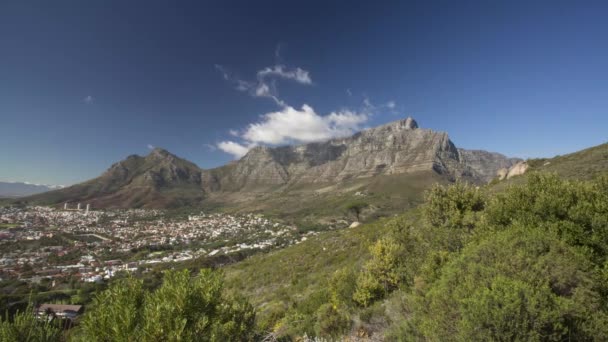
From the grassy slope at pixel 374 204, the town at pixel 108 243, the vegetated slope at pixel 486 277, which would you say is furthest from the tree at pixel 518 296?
the grassy slope at pixel 374 204

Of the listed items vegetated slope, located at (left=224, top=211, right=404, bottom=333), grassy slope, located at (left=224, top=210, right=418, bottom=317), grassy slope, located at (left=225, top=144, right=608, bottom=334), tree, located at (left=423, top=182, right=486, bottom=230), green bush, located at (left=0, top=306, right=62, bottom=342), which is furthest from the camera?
grassy slope, located at (left=225, top=144, right=608, bottom=334)

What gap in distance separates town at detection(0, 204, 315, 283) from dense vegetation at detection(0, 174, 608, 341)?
157 feet

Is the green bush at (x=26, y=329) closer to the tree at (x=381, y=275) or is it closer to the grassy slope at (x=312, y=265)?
the tree at (x=381, y=275)

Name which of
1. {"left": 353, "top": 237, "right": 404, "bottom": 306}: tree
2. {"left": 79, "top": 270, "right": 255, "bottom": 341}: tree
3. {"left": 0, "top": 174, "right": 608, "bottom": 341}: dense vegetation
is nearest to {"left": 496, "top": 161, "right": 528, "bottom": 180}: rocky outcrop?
{"left": 0, "top": 174, "right": 608, "bottom": 341}: dense vegetation

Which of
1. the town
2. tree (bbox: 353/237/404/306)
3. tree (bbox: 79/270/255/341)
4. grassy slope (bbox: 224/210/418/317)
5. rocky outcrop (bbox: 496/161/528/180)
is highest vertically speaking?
rocky outcrop (bbox: 496/161/528/180)

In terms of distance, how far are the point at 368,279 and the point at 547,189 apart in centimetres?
1144

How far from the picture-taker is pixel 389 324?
1334cm

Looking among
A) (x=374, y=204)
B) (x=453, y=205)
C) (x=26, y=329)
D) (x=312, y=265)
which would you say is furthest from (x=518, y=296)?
(x=374, y=204)

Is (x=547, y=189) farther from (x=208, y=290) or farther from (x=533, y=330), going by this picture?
(x=208, y=290)

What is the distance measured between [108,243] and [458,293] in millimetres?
128309

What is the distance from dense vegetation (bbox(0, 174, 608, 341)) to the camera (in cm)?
664

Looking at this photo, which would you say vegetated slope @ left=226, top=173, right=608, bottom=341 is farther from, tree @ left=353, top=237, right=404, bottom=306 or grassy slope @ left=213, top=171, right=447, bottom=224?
grassy slope @ left=213, top=171, right=447, bottom=224

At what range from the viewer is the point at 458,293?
866 cm

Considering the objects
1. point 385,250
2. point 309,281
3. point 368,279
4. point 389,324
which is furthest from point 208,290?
point 309,281
